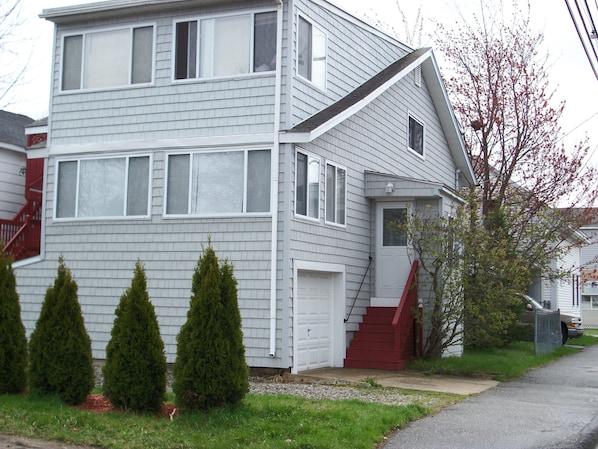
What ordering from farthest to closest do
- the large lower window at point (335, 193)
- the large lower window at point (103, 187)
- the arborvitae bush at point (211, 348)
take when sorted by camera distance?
the large lower window at point (335, 193) < the large lower window at point (103, 187) < the arborvitae bush at point (211, 348)

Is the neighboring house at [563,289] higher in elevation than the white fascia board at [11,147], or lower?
lower

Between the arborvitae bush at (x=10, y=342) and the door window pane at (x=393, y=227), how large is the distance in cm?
932

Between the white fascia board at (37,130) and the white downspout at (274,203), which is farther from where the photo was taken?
the white fascia board at (37,130)

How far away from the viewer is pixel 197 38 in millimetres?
15680

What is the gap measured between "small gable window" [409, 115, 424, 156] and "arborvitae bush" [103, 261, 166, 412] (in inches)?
486

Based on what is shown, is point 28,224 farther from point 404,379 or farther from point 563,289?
point 563,289

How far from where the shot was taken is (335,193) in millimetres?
16578

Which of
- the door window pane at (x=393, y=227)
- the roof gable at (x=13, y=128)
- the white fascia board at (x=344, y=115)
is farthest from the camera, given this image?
the roof gable at (x=13, y=128)

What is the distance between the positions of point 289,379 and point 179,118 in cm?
554

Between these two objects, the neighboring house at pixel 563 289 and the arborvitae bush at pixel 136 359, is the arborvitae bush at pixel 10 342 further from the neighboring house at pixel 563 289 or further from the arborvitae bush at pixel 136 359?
the neighboring house at pixel 563 289

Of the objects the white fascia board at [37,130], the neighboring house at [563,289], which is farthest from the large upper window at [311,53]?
the neighboring house at [563,289]

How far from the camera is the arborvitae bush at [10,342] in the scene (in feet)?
33.1

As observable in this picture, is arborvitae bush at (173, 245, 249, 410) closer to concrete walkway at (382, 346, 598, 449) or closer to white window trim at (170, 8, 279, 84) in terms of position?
concrete walkway at (382, 346, 598, 449)

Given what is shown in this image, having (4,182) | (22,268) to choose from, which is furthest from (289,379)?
(4,182)
